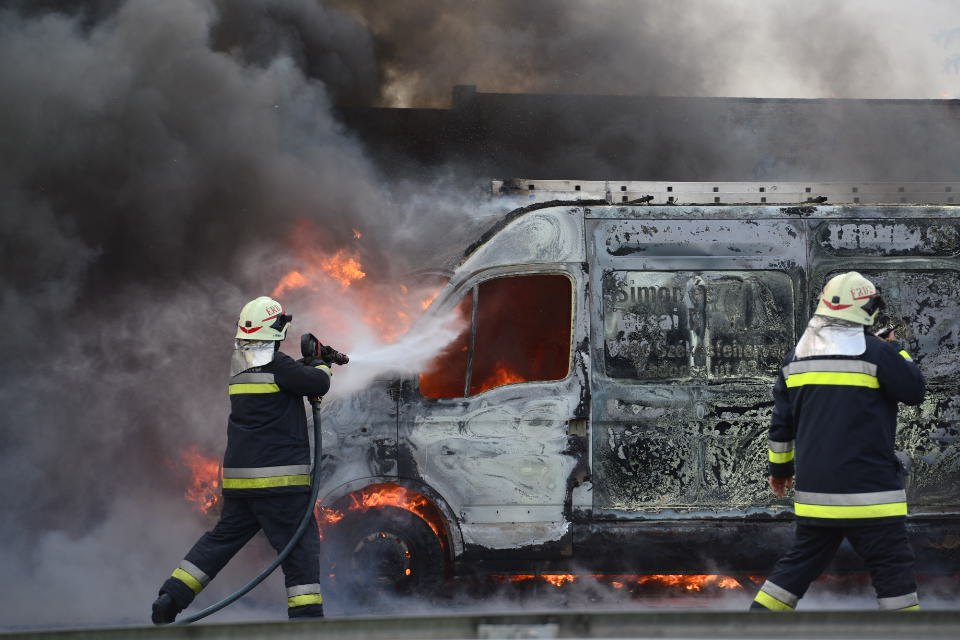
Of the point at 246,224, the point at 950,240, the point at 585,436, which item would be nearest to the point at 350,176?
the point at 246,224

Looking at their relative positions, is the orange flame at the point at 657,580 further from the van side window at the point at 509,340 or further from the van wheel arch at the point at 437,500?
the van side window at the point at 509,340

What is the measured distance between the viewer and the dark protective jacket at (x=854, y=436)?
369 centimetres

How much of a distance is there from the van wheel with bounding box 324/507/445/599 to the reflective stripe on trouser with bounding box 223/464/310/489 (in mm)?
655

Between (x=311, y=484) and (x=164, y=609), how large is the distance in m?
0.93

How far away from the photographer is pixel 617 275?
5113 millimetres

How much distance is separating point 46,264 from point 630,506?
20.6 feet

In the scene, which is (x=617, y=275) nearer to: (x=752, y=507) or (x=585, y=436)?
(x=585, y=436)

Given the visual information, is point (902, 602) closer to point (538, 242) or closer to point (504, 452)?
point (504, 452)

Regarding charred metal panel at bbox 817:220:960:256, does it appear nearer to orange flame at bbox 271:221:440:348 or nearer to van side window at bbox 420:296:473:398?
van side window at bbox 420:296:473:398

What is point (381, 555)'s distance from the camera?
493 centimetres

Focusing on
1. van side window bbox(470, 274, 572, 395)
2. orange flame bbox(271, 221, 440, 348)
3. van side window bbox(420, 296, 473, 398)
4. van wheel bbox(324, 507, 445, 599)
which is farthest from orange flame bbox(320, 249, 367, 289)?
van wheel bbox(324, 507, 445, 599)

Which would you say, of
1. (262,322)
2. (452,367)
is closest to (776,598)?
(452,367)

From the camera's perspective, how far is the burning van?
16.4 feet

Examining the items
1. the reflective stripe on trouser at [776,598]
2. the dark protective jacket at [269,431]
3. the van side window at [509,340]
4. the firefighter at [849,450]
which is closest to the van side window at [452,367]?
the van side window at [509,340]
